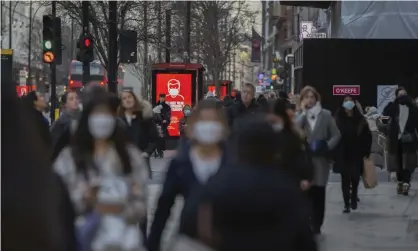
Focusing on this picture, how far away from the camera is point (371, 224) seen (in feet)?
38.9

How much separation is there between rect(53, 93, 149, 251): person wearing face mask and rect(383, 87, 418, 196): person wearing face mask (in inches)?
357

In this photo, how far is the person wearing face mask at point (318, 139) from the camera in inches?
406

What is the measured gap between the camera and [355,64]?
23.8 metres

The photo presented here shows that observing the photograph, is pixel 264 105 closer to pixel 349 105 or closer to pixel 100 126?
pixel 349 105

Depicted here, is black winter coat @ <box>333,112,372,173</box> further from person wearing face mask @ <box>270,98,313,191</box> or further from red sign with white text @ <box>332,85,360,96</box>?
red sign with white text @ <box>332,85,360,96</box>

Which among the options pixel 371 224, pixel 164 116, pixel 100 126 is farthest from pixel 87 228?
pixel 164 116

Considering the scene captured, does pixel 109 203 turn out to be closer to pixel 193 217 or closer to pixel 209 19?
pixel 193 217

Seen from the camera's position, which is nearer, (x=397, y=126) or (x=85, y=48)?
(x=397, y=126)

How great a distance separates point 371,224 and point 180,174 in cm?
637

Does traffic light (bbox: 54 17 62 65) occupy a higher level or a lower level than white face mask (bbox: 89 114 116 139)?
higher

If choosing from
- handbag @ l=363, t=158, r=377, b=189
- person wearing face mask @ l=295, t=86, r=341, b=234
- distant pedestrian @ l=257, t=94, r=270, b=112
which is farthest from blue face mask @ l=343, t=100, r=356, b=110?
person wearing face mask @ l=295, t=86, r=341, b=234

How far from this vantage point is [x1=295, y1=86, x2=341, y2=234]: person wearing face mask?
1031 centimetres

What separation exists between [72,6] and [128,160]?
26088 millimetres

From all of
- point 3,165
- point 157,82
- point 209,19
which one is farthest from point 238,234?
point 209,19
